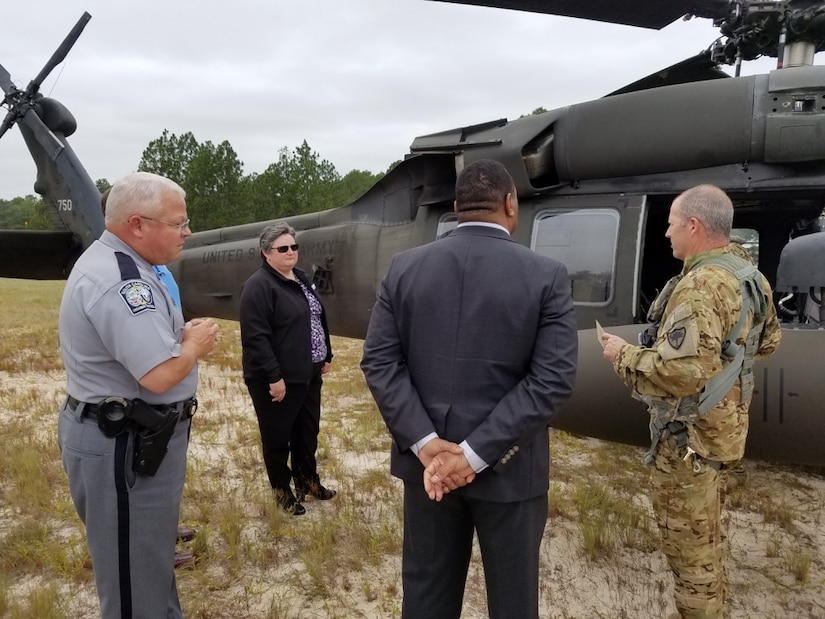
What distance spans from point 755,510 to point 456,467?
9.55 feet

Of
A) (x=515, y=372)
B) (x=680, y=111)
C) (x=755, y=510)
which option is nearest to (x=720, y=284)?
(x=515, y=372)

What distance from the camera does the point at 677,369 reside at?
214 cm

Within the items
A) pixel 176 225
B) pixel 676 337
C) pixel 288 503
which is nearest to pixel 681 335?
pixel 676 337

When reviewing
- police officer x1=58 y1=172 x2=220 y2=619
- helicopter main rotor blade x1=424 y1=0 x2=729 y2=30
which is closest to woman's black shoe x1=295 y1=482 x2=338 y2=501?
police officer x1=58 y1=172 x2=220 y2=619

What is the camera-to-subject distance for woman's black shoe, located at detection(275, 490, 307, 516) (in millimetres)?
3693

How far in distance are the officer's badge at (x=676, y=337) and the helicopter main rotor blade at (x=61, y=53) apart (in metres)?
6.01

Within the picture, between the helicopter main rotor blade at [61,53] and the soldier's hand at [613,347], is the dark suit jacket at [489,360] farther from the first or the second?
the helicopter main rotor blade at [61,53]

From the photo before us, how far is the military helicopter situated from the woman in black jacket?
52.2 inches

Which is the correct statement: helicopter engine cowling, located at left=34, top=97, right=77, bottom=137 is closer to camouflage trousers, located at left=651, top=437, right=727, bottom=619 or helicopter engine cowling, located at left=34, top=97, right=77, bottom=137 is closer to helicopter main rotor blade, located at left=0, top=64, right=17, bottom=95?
helicopter main rotor blade, located at left=0, top=64, right=17, bottom=95

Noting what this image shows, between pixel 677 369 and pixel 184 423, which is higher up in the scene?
pixel 677 369

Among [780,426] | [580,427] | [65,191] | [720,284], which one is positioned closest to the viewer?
[720,284]

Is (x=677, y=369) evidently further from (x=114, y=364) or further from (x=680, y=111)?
(x=680, y=111)

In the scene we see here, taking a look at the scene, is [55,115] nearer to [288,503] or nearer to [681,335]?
[288,503]

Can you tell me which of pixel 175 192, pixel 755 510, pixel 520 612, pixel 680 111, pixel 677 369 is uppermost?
pixel 680 111
